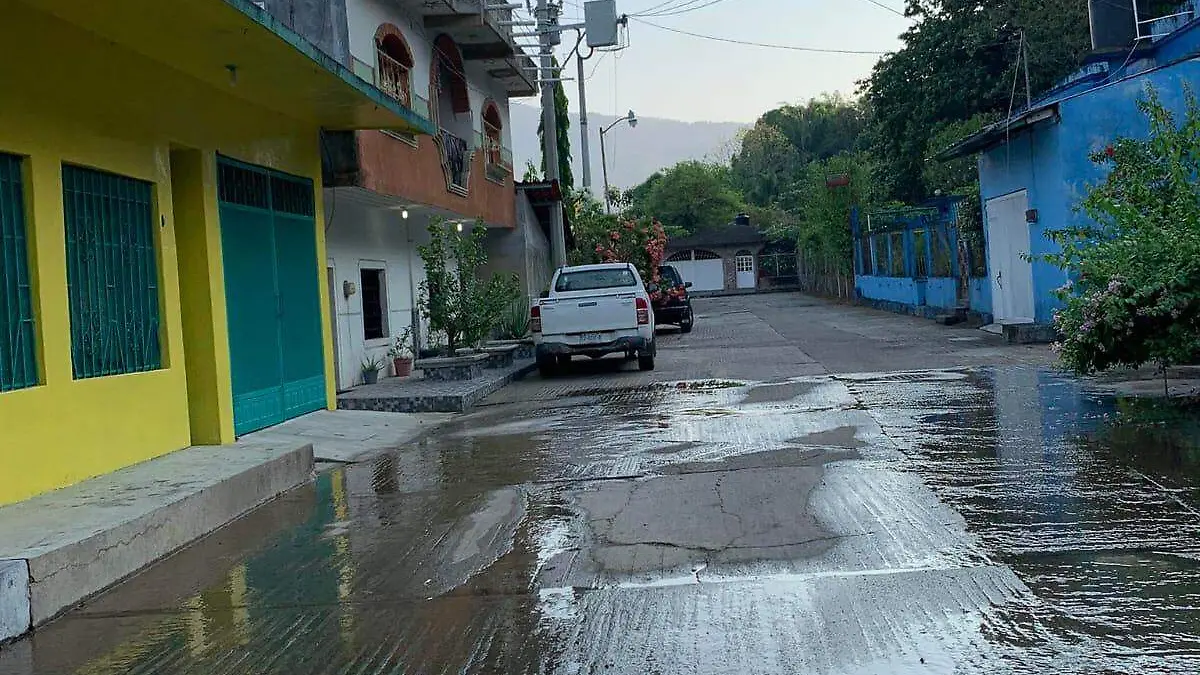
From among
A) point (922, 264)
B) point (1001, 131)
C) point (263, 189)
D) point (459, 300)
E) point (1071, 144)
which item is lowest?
point (459, 300)

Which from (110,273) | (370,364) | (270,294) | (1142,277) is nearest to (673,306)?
(370,364)

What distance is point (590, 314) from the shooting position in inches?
752

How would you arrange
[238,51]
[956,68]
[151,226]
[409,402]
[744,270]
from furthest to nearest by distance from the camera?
1. [744,270]
2. [956,68]
3. [409,402]
4. [151,226]
5. [238,51]

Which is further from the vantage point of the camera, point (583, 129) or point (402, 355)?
point (583, 129)

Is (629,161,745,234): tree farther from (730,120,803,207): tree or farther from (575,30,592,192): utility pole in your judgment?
(575,30,592,192): utility pole

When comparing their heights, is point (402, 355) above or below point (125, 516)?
above

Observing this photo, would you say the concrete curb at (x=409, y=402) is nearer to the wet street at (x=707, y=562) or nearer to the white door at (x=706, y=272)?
the wet street at (x=707, y=562)

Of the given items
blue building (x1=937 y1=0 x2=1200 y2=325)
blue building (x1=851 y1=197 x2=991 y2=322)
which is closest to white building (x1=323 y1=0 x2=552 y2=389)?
blue building (x1=937 y1=0 x2=1200 y2=325)

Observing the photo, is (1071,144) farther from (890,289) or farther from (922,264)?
(890,289)

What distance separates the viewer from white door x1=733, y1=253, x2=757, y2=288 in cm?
7194

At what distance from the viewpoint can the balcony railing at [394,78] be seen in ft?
60.3

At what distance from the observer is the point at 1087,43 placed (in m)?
36.6

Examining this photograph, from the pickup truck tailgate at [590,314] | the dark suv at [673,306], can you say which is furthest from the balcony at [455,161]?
the dark suv at [673,306]

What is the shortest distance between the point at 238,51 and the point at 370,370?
352 inches
